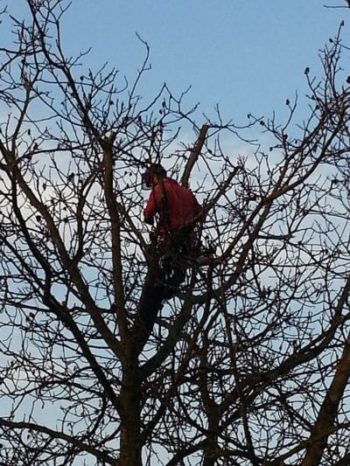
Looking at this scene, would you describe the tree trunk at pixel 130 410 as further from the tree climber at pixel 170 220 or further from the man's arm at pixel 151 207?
the man's arm at pixel 151 207

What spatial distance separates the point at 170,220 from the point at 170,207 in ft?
0.27

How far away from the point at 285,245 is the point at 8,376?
2123 millimetres

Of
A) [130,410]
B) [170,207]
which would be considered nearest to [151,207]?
[170,207]

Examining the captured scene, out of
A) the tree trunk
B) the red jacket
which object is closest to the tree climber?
the red jacket

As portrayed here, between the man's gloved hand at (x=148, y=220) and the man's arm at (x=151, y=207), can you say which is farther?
the man's gloved hand at (x=148, y=220)

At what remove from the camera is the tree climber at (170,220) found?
7.72 m

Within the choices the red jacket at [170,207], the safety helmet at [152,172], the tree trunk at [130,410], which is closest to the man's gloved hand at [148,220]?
the red jacket at [170,207]

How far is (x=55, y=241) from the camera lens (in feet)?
27.2

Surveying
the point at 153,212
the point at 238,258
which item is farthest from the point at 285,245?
the point at 153,212

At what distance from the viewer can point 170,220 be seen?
7848 millimetres

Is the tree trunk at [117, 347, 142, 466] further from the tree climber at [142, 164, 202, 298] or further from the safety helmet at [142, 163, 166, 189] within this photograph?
the safety helmet at [142, 163, 166, 189]

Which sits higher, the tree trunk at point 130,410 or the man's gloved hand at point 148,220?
the man's gloved hand at point 148,220

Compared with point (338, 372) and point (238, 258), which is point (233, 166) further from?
point (338, 372)

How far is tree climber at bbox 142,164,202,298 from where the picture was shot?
7.72m
